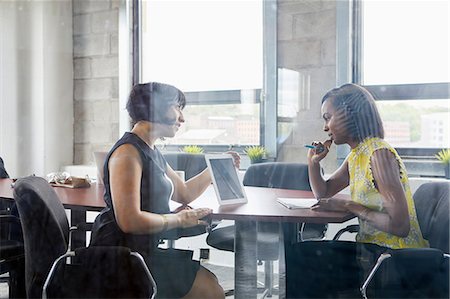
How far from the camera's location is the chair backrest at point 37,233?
1.42 meters

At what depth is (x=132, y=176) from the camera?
1.42 m

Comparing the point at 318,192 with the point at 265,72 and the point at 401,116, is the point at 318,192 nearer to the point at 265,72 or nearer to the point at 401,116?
the point at 401,116

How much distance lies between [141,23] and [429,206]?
1.21m

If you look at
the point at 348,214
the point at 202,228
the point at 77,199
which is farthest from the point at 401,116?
the point at 77,199

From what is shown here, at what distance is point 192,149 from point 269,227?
16.7 inches

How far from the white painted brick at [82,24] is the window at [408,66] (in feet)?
3.28

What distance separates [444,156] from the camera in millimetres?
1773

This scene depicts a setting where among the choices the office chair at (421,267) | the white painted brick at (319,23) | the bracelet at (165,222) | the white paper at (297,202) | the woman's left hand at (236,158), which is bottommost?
the office chair at (421,267)

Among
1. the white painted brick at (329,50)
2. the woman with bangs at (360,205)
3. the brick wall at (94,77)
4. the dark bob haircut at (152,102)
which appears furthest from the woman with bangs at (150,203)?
the white painted brick at (329,50)

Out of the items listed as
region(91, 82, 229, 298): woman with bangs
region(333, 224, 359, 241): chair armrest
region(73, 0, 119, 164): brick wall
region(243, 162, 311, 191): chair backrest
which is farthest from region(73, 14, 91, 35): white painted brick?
region(333, 224, 359, 241): chair armrest

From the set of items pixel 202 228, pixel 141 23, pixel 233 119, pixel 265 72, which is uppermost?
pixel 141 23

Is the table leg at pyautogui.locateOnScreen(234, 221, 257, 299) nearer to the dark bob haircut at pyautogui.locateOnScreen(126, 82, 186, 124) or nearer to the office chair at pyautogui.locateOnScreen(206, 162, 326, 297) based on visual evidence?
the office chair at pyautogui.locateOnScreen(206, 162, 326, 297)

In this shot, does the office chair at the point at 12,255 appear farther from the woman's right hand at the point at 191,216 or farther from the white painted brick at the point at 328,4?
the white painted brick at the point at 328,4

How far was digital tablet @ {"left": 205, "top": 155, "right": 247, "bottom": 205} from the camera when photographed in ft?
5.52
